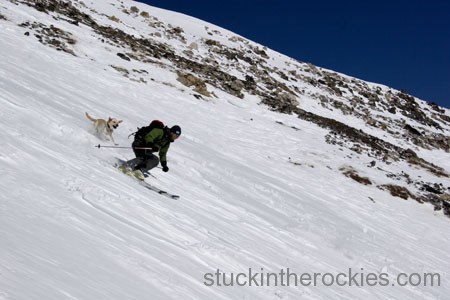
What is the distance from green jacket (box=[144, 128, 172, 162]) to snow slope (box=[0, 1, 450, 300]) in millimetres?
964

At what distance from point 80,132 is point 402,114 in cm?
4327

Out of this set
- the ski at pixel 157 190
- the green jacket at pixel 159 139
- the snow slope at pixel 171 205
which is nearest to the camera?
the snow slope at pixel 171 205

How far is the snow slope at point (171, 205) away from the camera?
529 cm

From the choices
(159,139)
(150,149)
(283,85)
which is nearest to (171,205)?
(150,149)

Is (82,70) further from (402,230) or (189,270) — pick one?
(189,270)

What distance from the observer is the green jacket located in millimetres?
10258

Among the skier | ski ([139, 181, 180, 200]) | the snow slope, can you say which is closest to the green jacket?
the skier

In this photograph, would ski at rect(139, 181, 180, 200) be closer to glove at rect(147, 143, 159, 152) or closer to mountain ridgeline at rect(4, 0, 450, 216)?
glove at rect(147, 143, 159, 152)

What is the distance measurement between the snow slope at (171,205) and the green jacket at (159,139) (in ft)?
3.16

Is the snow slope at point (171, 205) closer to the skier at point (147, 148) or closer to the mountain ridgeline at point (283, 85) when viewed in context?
the skier at point (147, 148)

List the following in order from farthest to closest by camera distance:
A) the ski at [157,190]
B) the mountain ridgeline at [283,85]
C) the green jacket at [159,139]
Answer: the mountain ridgeline at [283,85]
the green jacket at [159,139]
the ski at [157,190]

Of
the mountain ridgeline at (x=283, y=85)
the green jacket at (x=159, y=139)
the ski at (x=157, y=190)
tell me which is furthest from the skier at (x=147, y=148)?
the mountain ridgeline at (x=283, y=85)

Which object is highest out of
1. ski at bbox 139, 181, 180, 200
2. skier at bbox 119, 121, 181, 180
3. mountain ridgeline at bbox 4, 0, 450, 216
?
mountain ridgeline at bbox 4, 0, 450, 216

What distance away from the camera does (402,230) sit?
17453mm
